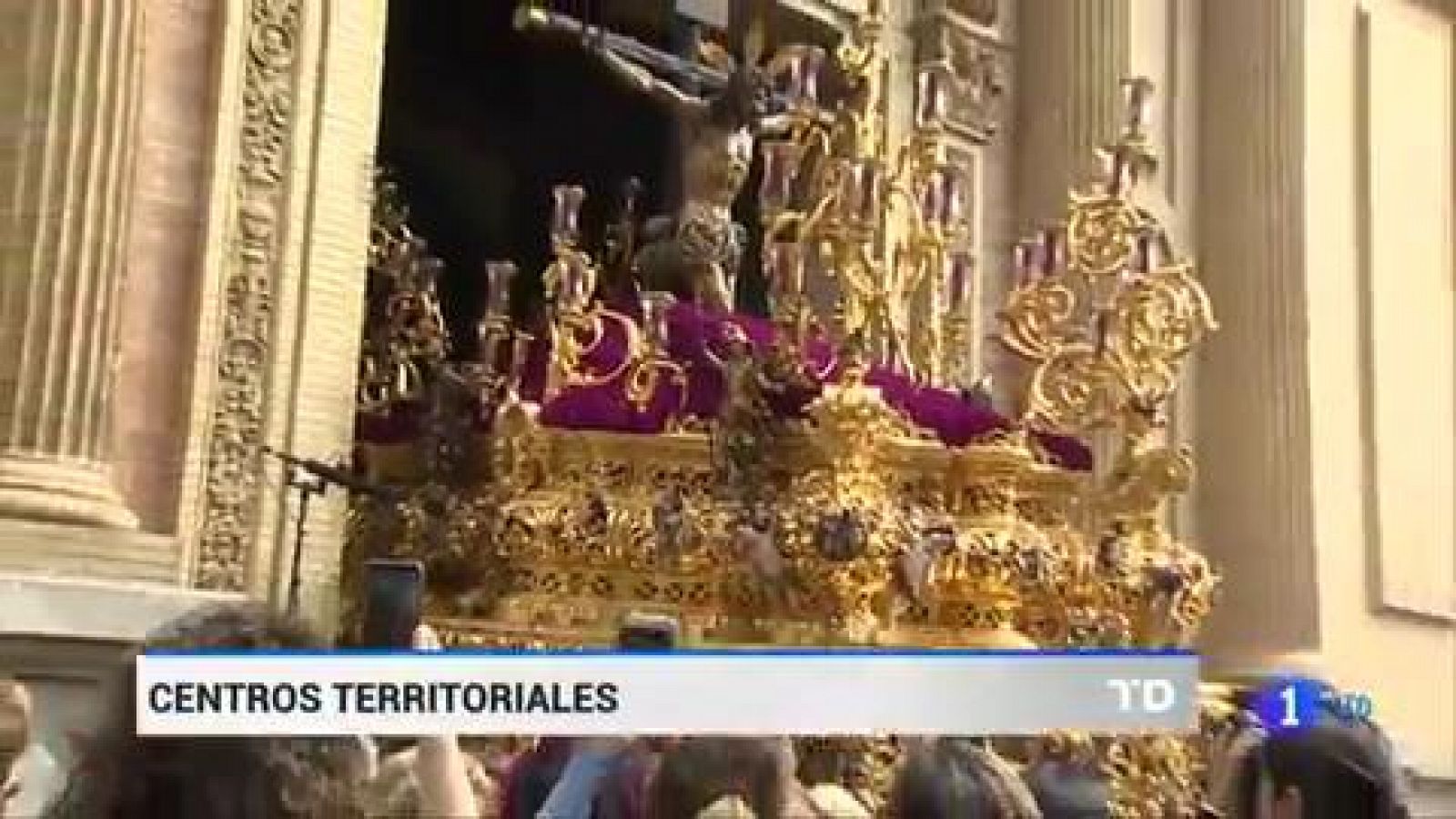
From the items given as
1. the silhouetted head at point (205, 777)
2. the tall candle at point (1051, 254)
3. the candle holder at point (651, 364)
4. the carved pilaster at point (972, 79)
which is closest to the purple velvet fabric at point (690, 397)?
the candle holder at point (651, 364)

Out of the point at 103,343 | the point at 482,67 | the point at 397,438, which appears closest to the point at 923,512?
the point at 397,438

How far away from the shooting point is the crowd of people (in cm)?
205

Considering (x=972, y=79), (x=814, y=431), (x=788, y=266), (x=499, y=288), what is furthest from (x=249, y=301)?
(x=972, y=79)

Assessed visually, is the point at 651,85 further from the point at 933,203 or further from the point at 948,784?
the point at 948,784

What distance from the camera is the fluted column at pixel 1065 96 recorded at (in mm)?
8883

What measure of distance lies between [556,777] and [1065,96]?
6.33 m

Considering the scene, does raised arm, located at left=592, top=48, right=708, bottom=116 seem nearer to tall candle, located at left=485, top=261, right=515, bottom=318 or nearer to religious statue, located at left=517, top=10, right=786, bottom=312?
religious statue, located at left=517, top=10, right=786, bottom=312

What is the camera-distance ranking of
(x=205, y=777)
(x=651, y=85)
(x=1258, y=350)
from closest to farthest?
(x=205, y=777), (x=651, y=85), (x=1258, y=350)

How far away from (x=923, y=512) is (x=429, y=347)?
1.67m

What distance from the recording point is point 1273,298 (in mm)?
9031

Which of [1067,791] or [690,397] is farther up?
[690,397]

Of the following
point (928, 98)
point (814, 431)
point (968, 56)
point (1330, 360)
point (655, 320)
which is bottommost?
point (814, 431)

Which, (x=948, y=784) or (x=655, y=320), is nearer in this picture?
(x=948, y=784)

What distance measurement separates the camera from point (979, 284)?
348 inches
